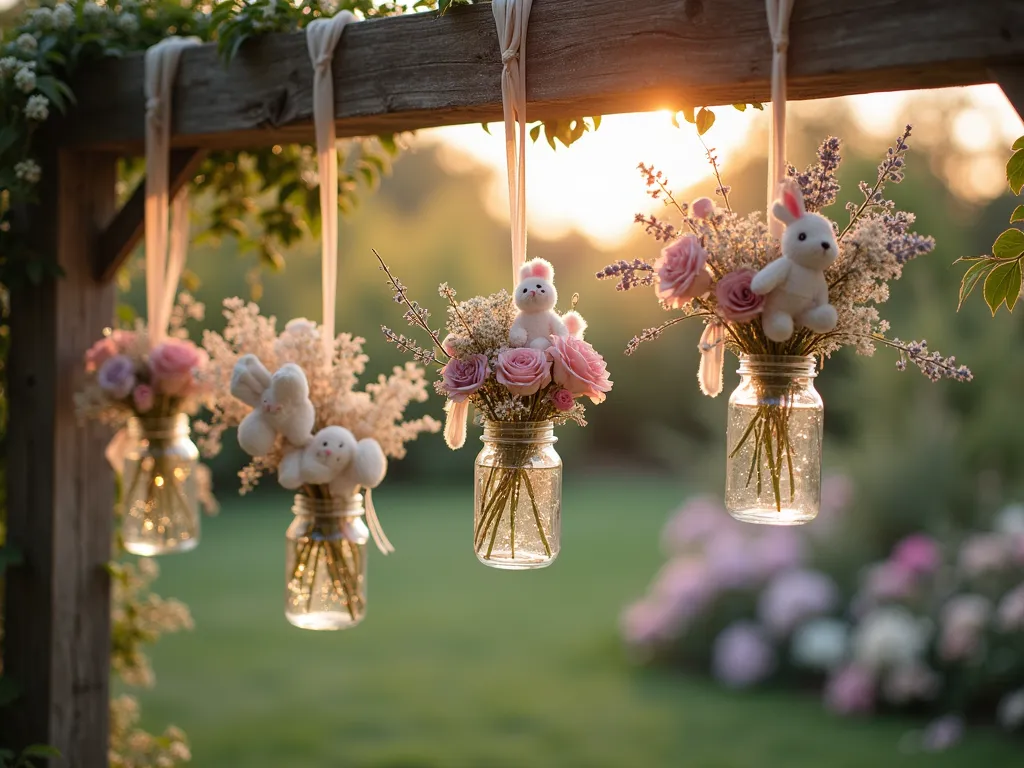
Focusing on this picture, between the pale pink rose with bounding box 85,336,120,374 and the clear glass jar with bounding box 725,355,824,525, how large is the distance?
141 cm

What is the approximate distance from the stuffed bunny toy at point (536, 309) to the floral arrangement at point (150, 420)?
899 millimetres

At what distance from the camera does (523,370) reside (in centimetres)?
163

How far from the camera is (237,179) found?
277cm

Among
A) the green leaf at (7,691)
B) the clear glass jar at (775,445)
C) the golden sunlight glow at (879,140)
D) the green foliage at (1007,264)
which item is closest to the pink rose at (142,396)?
the green leaf at (7,691)

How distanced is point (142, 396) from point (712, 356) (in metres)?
1.29

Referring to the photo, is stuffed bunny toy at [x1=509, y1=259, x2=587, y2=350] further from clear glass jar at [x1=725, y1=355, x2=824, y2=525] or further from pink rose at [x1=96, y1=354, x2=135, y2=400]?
pink rose at [x1=96, y1=354, x2=135, y2=400]

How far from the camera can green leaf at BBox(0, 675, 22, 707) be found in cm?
228

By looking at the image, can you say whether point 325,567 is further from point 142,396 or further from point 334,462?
point 142,396

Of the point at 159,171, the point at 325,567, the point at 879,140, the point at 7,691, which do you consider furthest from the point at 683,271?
the point at 879,140

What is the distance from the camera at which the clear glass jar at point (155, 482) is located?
7.85 ft

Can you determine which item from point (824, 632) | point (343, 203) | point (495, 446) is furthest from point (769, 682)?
point (495, 446)

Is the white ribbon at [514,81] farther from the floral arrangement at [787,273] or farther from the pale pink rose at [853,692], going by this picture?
the pale pink rose at [853,692]

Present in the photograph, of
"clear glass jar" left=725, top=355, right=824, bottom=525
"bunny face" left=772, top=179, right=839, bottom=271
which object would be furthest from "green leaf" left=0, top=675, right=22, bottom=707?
"bunny face" left=772, top=179, right=839, bottom=271

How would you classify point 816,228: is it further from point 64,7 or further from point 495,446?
point 64,7
